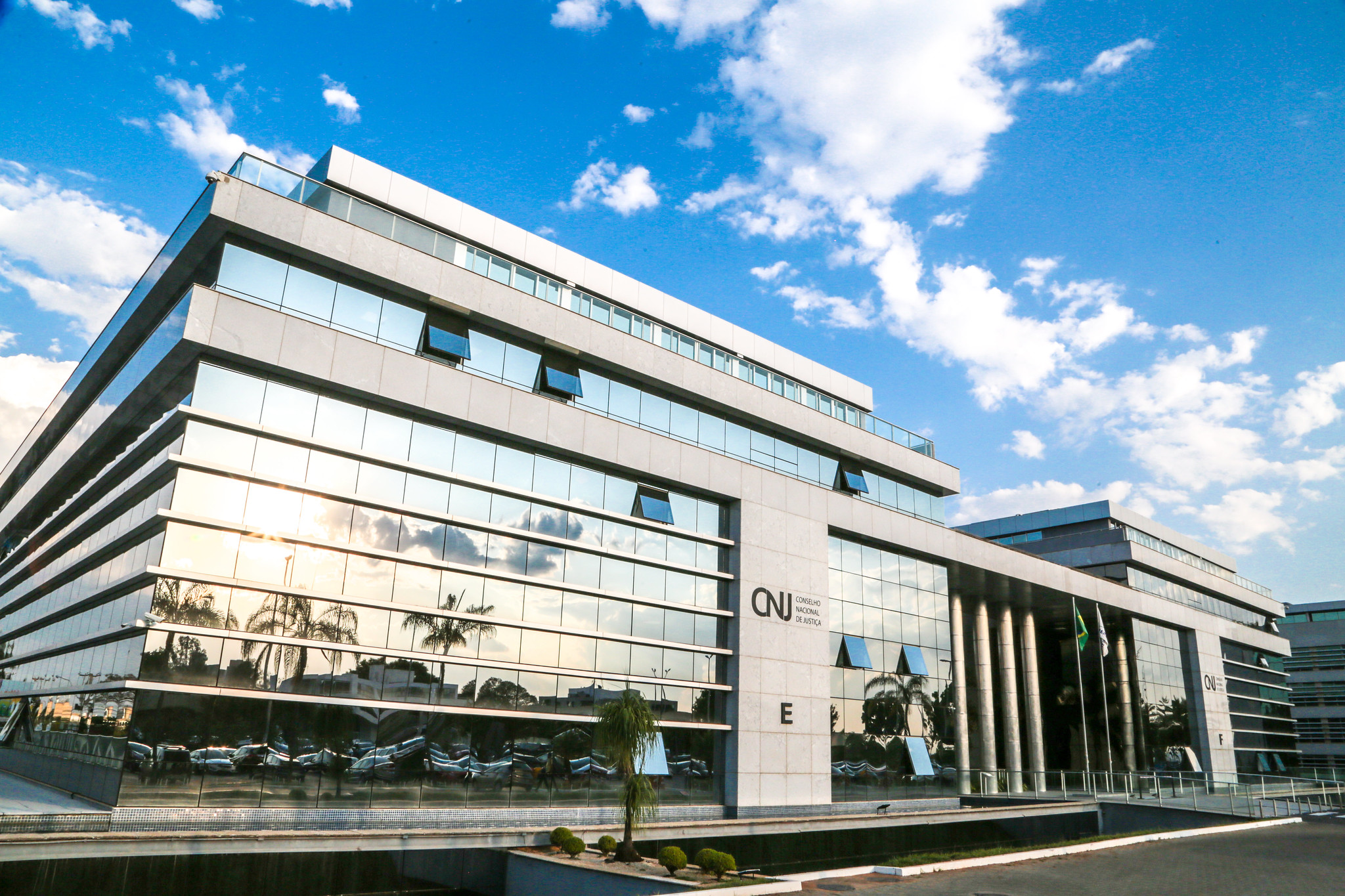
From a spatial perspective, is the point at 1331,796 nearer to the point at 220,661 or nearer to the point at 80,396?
the point at 220,661

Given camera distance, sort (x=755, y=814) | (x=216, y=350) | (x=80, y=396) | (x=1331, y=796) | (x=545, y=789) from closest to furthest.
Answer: (x=216, y=350)
(x=545, y=789)
(x=755, y=814)
(x=80, y=396)
(x=1331, y=796)

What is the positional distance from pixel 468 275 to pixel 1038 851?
24.3 m

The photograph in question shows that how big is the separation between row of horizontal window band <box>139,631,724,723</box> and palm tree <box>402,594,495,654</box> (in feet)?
1.81

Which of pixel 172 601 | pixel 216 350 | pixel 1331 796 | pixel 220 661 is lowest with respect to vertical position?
pixel 1331 796

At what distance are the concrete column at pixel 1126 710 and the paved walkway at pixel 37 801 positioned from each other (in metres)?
56.3

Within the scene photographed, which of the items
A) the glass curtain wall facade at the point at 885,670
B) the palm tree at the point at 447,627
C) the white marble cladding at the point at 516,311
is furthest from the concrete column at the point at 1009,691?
the palm tree at the point at 447,627

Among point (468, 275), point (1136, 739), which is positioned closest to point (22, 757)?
point (468, 275)

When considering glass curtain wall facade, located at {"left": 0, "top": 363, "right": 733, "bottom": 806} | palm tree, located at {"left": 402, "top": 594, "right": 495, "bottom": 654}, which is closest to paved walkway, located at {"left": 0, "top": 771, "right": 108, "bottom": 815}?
glass curtain wall facade, located at {"left": 0, "top": 363, "right": 733, "bottom": 806}

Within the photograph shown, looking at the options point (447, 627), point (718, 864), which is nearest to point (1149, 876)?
point (718, 864)

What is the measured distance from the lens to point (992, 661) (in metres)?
55.8

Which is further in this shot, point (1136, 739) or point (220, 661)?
point (1136, 739)

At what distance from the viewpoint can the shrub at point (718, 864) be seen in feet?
63.1

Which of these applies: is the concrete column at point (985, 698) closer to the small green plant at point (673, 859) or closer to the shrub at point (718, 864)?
the shrub at point (718, 864)

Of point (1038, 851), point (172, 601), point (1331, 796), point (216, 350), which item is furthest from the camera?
point (1331, 796)
